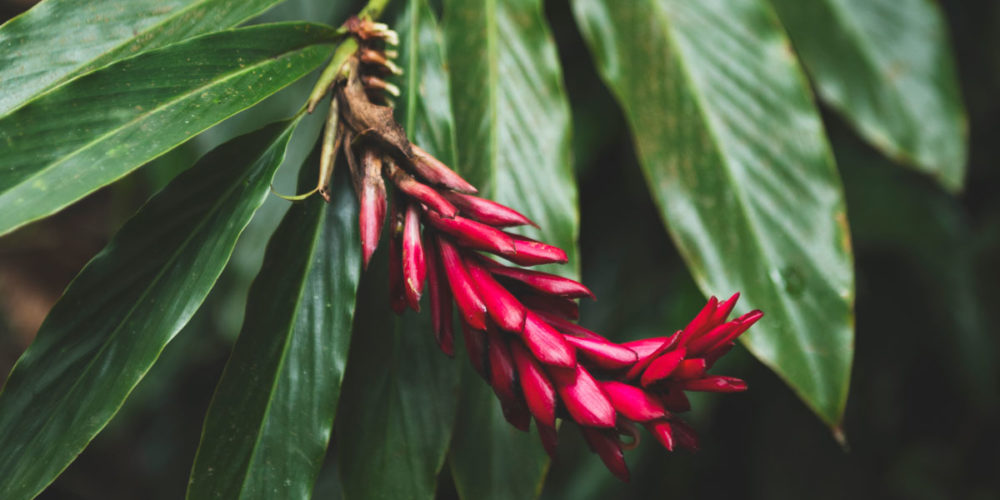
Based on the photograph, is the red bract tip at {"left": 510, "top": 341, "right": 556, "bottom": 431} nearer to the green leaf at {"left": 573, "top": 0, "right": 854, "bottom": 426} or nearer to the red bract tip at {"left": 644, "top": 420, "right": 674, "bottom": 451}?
the red bract tip at {"left": 644, "top": 420, "right": 674, "bottom": 451}

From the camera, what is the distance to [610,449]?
45cm

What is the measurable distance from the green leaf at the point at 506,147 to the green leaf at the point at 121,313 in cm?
23

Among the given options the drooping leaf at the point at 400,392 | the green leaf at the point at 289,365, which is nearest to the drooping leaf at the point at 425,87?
the drooping leaf at the point at 400,392

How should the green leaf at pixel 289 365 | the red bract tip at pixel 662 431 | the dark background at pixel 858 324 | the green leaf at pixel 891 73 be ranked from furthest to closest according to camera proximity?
1. the dark background at pixel 858 324
2. the green leaf at pixel 891 73
3. the green leaf at pixel 289 365
4. the red bract tip at pixel 662 431

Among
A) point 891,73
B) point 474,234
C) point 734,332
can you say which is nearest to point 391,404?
point 474,234

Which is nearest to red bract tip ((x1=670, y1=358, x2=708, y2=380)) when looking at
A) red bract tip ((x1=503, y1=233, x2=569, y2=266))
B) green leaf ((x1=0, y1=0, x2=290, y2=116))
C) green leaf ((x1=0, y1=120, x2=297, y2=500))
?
red bract tip ((x1=503, y1=233, x2=569, y2=266))

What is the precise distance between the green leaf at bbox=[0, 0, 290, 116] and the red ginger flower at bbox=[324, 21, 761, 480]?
0.19 m

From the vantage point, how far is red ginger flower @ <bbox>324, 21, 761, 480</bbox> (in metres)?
0.44

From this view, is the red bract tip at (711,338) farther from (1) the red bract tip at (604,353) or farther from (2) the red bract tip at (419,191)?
(2) the red bract tip at (419,191)

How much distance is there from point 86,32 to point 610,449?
55 centimetres

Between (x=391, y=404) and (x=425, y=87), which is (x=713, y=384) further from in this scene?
(x=425, y=87)

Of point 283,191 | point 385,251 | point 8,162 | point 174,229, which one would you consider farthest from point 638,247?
point 8,162

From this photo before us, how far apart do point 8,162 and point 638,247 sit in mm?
1126

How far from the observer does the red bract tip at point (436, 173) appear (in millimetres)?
489
